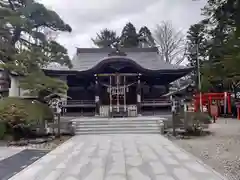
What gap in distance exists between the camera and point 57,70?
18.1m

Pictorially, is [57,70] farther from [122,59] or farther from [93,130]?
[93,130]

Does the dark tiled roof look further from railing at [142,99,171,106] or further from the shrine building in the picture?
railing at [142,99,171,106]

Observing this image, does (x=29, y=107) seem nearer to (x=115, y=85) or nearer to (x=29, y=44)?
(x=29, y=44)

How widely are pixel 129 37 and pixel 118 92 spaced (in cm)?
2333

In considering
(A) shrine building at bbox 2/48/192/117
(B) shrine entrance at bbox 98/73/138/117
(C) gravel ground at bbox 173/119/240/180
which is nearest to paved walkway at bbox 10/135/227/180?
(C) gravel ground at bbox 173/119/240/180

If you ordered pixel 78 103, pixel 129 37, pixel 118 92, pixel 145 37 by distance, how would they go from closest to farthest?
pixel 118 92 → pixel 78 103 → pixel 129 37 → pixel 145 37

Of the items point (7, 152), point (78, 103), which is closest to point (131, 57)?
point (78, 103)

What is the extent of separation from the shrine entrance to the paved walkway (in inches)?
364

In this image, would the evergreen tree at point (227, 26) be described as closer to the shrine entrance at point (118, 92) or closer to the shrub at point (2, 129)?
the shrub at point (2, 129)

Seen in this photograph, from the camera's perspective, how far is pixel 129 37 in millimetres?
40375

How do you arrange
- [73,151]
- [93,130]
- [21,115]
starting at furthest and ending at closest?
[93,130] → [21,115] → [73,151]

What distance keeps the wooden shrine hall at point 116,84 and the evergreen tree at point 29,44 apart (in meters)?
5.39

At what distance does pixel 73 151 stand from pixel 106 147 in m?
1.11

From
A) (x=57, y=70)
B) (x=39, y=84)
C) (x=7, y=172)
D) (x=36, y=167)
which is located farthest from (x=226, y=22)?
(x=57, y=70)
